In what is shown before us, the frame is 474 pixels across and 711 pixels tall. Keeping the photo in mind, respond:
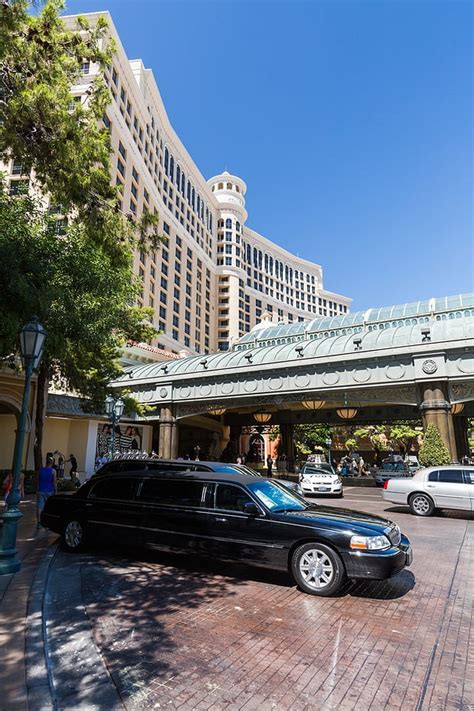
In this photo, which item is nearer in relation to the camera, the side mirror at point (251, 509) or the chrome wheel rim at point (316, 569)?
the chrome wheel rim at point (316, 569)

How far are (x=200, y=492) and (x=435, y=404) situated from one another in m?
13.5

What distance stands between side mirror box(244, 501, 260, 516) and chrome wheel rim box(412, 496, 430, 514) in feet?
28.5

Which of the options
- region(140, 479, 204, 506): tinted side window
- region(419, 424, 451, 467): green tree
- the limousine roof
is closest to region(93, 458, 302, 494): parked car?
the limousine roof

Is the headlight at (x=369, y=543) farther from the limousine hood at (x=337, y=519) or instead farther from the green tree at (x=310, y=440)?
the green tree at (x=310, y=440)

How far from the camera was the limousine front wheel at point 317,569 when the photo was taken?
5578 millimetres

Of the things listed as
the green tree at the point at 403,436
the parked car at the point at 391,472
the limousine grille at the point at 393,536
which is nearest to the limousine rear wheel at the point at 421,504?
the limousine grille at the point at 393,536

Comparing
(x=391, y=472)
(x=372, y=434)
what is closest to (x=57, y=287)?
(x=391, y=472)

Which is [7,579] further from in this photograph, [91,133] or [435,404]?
[435,404]

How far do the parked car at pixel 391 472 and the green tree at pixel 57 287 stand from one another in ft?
55.0

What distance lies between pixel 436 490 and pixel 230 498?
8627mm

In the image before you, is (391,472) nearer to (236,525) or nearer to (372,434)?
(372,434)

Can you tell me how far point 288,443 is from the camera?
30.9 metres

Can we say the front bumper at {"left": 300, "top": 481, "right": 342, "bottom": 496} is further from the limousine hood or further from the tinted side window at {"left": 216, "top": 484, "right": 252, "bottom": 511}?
the tinted side window at {"left": 216, "top": 484, "right": 252, "bottom": 511}

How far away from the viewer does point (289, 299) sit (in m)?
113
